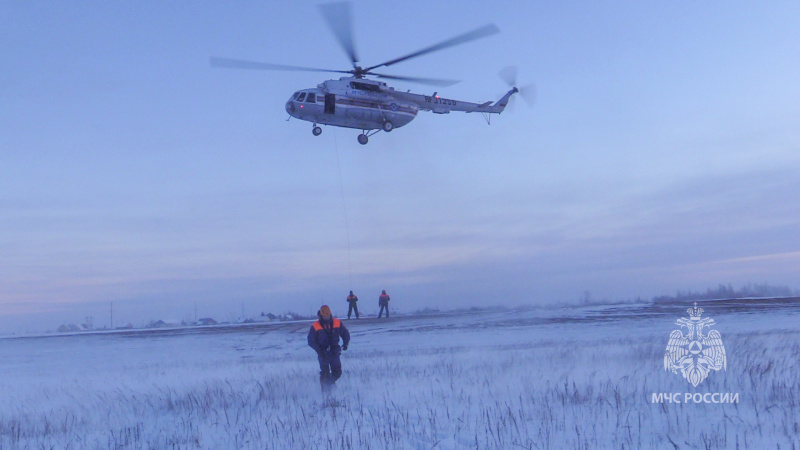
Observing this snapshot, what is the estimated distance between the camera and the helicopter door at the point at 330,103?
25.5 meters

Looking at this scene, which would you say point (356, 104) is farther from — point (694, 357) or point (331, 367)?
point (694, 357)

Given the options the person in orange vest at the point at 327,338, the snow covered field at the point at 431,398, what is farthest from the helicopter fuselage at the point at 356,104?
the person in orange vest at the point at 327,338

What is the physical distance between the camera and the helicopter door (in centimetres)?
2550

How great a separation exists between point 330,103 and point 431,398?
15.7m

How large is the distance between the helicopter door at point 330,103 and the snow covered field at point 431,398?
8680mm

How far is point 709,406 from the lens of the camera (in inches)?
400

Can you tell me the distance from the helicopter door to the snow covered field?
8.68 meters

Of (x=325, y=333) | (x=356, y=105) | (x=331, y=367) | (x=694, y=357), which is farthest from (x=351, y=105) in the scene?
(x=694, y=357)

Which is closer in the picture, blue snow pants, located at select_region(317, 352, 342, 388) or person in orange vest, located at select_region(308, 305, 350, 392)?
person in orange vest, located at select_region(308, 305, 350, 392)

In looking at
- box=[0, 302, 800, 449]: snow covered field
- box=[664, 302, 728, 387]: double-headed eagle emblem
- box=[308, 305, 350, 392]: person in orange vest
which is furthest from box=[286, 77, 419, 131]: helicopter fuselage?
box=[664, 302, 728, 387]: double-headed eagle emblem

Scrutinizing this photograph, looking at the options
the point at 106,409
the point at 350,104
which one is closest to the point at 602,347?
the point at 106,409

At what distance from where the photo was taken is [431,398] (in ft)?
38.9

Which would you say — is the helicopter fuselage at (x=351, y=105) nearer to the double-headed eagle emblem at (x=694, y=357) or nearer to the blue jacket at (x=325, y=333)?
the blue jacket at (x=325, y=333)

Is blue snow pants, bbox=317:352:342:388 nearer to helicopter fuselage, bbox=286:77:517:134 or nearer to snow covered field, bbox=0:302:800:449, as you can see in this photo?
snow covered field, bbox=0:302:800:449
